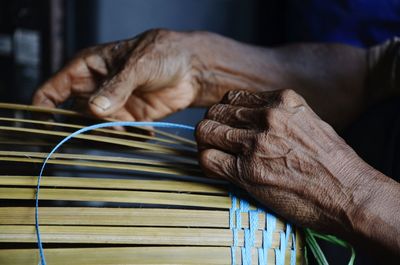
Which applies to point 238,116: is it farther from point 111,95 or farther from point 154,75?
point 154,75

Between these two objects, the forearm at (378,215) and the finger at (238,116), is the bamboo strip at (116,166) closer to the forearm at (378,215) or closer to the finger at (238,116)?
the finger at (238,116)

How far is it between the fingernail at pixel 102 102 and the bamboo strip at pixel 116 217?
0.27m

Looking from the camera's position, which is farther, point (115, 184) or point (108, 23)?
point (108, 23)

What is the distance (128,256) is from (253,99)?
Answer: 271 millimetres

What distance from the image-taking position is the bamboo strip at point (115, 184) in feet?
2.32

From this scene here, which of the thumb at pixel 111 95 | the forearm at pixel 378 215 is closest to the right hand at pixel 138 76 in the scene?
the thumb at pixel 111 95

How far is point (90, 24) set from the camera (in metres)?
2.05

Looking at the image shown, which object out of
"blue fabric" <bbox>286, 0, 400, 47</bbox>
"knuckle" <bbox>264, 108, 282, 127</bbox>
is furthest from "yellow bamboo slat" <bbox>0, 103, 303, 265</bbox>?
"blue fabric" <bbox>286, 0, 400, 47</bbox>

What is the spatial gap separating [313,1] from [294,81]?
39 centimetres

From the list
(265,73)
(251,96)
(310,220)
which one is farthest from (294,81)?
(310,220)

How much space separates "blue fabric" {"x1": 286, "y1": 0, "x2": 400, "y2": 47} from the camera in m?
1.59

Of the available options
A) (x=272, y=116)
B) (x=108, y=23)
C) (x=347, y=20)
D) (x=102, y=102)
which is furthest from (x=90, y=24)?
(x=272, y=116)

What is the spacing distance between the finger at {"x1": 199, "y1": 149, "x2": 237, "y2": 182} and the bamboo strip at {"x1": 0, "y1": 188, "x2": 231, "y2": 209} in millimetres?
38

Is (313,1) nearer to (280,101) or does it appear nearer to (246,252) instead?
(280,101)
